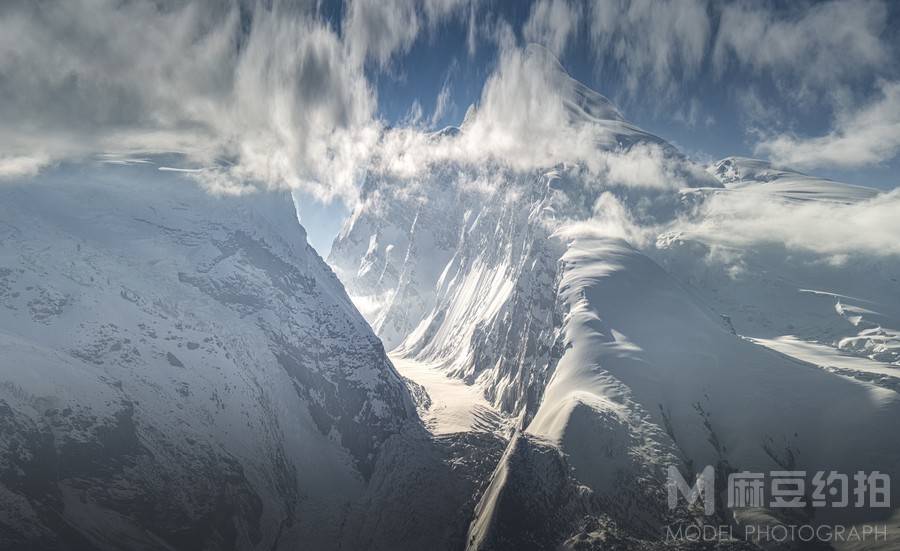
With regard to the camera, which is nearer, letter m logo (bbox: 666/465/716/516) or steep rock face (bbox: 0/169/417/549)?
steep rock face (bbox: 0/169/417/549)

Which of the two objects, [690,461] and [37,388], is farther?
[690,461]

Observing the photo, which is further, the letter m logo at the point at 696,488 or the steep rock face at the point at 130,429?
the letter m logo at the point at 696,488

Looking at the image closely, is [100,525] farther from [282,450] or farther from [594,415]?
[594,415]

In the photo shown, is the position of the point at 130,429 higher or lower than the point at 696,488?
lower

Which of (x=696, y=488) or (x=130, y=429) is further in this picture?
(x=130, y=429)

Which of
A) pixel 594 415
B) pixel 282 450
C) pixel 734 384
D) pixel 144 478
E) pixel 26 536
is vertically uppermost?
pixel 734 384

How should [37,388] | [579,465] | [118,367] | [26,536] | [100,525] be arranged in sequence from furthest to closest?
[118,367], [579,465], [37,388], [100,525], [26,536]

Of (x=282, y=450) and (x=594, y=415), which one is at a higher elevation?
(x=594, y=415)

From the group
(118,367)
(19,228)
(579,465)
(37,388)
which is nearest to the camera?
(37,388)

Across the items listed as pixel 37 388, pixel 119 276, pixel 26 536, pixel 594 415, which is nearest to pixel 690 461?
pixel 594 415

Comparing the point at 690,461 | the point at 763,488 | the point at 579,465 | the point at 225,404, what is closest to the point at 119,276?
the point at 225,404
